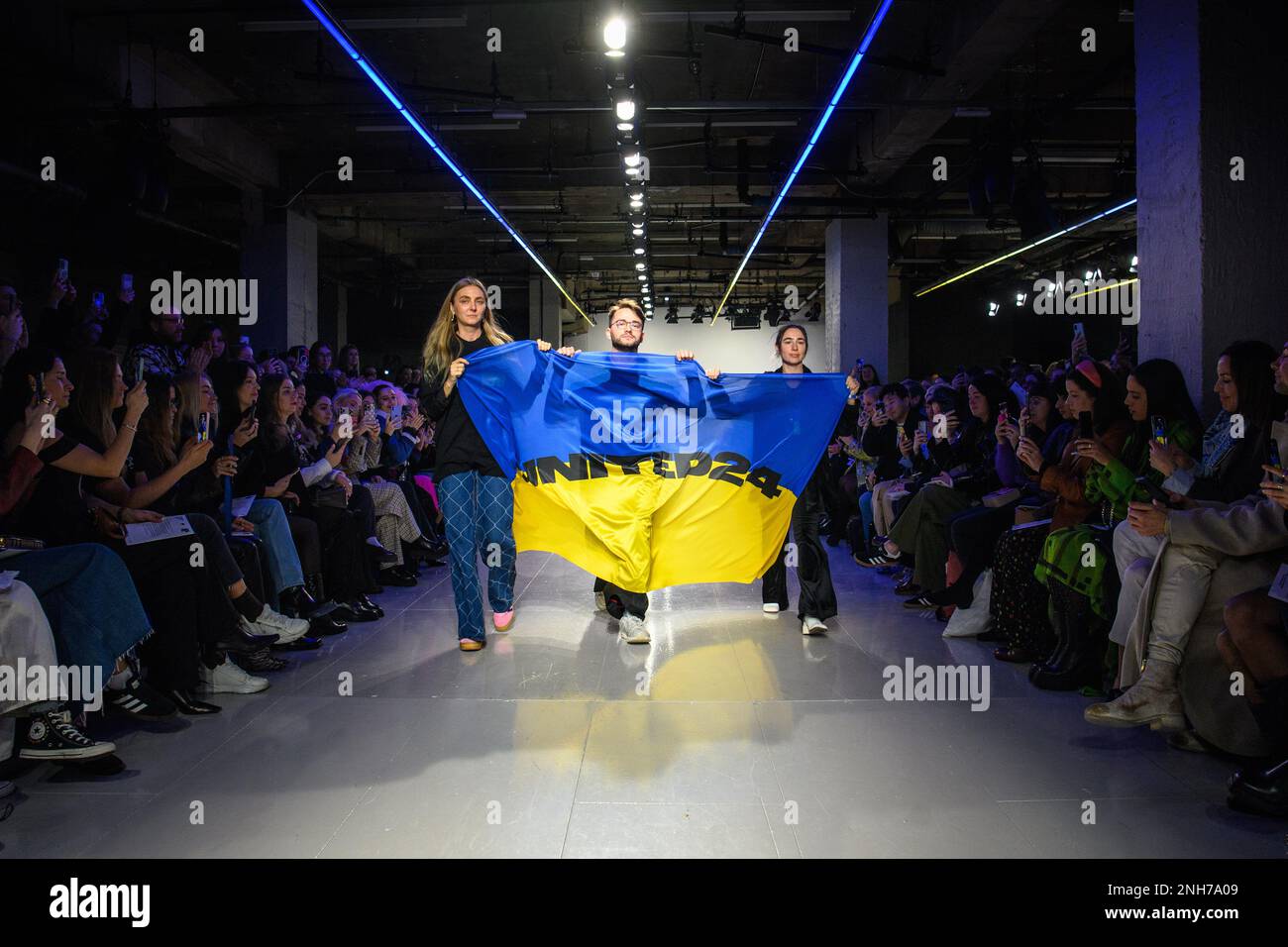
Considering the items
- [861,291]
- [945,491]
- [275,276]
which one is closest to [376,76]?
[945,491]

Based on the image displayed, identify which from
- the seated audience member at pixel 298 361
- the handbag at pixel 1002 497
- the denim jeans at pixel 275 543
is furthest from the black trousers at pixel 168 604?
the seated audience member at pixel 298 361

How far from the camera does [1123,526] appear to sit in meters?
3.29

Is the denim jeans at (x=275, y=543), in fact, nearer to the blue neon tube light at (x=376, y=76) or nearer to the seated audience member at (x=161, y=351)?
the seated audience member at (x=161, y=351)

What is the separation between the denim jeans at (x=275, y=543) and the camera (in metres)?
4.10

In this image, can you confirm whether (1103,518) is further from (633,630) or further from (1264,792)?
(633,630)

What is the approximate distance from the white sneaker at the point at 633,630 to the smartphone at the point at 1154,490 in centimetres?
221

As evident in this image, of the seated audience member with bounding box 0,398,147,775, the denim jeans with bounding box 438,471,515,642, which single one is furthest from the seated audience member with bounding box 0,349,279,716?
the denim jeans with bounding box 438,471,515,642

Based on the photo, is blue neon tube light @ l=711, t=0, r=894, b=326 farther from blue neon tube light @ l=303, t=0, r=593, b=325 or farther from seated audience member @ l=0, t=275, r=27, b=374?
seated audience member @ l=0, t=275, r=27, b=374

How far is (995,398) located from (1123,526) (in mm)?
2178

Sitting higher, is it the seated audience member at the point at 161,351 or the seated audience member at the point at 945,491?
the seated audience member at the point at 161,351

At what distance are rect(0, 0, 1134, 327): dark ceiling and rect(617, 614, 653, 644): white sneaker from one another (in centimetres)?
425

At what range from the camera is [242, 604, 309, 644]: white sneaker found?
392cm
